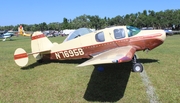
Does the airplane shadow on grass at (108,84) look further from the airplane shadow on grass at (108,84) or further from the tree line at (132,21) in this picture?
the tree line at (132,21)

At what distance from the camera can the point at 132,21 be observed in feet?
290

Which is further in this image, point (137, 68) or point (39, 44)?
point (39, 44)

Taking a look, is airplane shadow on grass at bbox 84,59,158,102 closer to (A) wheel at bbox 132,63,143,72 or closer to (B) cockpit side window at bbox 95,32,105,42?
(A) wheel at bbox 132,63,143,72

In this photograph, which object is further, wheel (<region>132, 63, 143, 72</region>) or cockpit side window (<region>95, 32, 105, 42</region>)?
cockpit side window (<region>95, 32, 105, 42</region>)

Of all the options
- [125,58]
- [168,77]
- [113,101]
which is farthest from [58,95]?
[168,77]

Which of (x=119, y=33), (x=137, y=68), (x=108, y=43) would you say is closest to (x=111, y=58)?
(x=137, y=68)

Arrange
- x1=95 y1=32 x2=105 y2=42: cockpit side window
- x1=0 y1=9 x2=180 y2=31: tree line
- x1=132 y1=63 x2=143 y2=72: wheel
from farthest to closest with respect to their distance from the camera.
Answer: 1. x1=0 y1=9 x2=180 y2=31: tree line
2. x1=95 y1=32 x2=105 y2=42: cockpit side window
3. x1=132 y1=63 x2=143 y2=72: wheel

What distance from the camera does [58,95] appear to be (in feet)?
17.1

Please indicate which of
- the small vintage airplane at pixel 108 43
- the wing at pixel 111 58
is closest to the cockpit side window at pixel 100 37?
the small vintage airplane at pixel 108 43

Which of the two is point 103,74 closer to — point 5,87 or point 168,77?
point 168,77

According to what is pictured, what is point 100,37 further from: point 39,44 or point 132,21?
point 132,21

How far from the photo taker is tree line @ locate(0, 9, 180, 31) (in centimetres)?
6016

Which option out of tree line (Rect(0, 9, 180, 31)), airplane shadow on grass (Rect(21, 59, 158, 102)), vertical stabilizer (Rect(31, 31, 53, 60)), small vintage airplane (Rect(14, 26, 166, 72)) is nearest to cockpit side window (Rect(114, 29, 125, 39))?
small vintage airplane (Rect(14, 26, 166, 72))

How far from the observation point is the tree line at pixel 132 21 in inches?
2368
